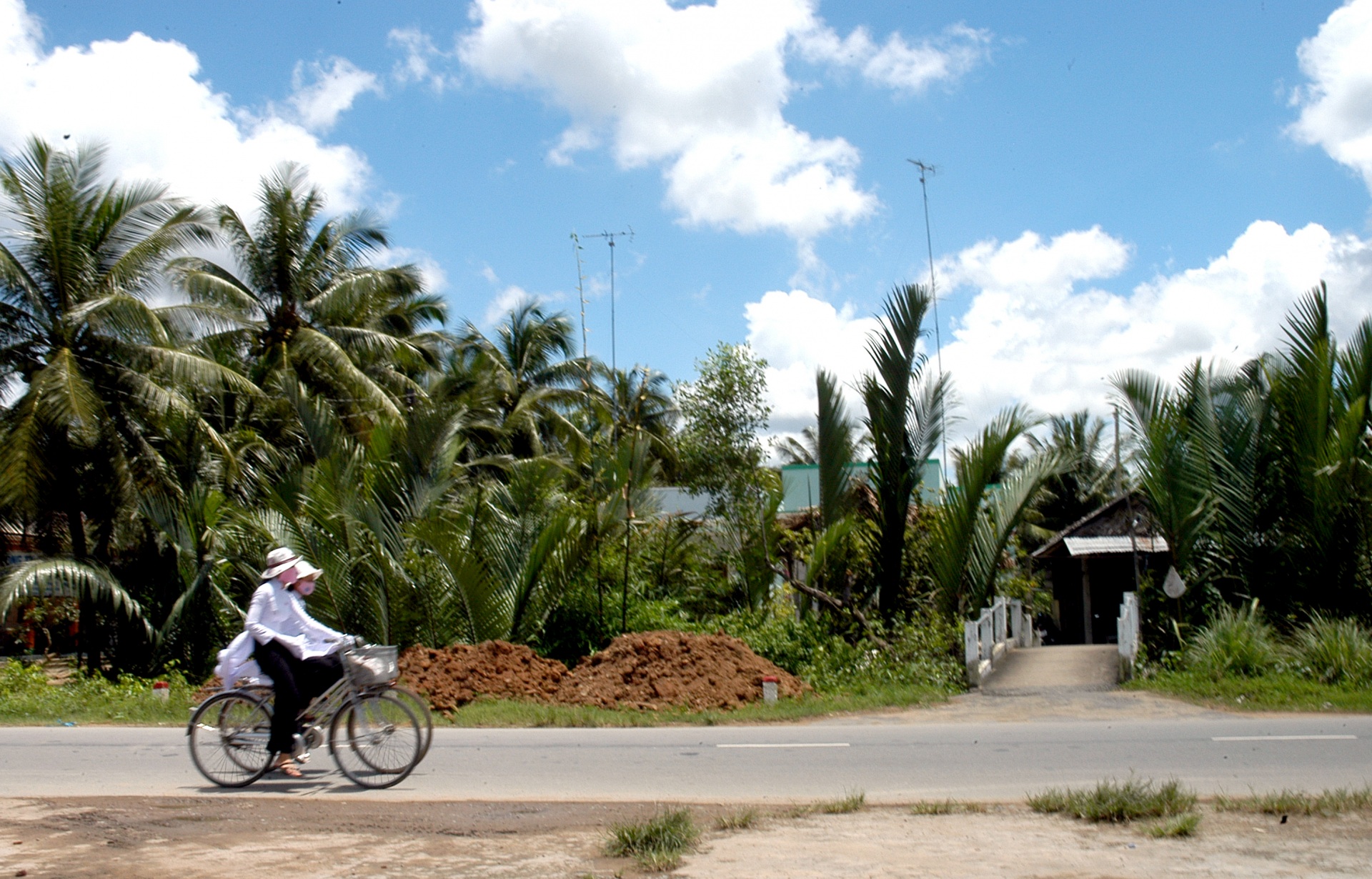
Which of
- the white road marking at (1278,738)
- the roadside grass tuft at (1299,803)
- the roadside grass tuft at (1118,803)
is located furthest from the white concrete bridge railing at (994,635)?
the roadside grass tuft at (1118,803)

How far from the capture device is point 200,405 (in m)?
21.4

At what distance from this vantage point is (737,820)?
6.11 metres

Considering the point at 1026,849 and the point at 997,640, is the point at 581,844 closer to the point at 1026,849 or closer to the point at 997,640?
the point at 1026,849

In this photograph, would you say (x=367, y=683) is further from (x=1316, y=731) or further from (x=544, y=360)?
(x=544, y=360)

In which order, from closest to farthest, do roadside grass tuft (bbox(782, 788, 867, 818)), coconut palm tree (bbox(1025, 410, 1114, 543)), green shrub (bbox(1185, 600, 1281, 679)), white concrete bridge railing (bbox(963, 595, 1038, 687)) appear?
roadside grass tuft (bbox(782, 788, 867, 818)) → green shrub (bbox(1185, 600, 1281, 679)) → white concrete bridge railing (bbox(963, 595, 1038, 687)) → coconut palm tree (bbox(1025, 410, 1114, 543))

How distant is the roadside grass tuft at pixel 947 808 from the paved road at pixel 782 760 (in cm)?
45

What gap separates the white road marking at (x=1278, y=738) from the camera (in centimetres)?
955

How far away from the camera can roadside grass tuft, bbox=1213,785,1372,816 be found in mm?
6242

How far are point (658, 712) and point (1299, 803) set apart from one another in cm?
726

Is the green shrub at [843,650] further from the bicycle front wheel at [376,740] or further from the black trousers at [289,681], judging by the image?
the black trousers at [289,681]

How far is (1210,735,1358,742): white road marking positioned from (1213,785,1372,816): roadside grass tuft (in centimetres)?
299

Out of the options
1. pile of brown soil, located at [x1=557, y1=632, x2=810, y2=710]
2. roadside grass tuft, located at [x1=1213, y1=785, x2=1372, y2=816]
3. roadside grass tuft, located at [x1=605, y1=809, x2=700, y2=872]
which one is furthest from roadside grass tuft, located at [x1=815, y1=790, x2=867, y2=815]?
pile of brown soil, located at [x1=557, y1=632, x2=810, y2=710]

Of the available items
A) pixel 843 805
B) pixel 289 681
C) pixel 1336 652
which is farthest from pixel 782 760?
pixel 1336 652

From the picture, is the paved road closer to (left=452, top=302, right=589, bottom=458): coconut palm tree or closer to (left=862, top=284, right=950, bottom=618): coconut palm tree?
(left=862, top=284, right=950, bottom=618): coconut palm tree
